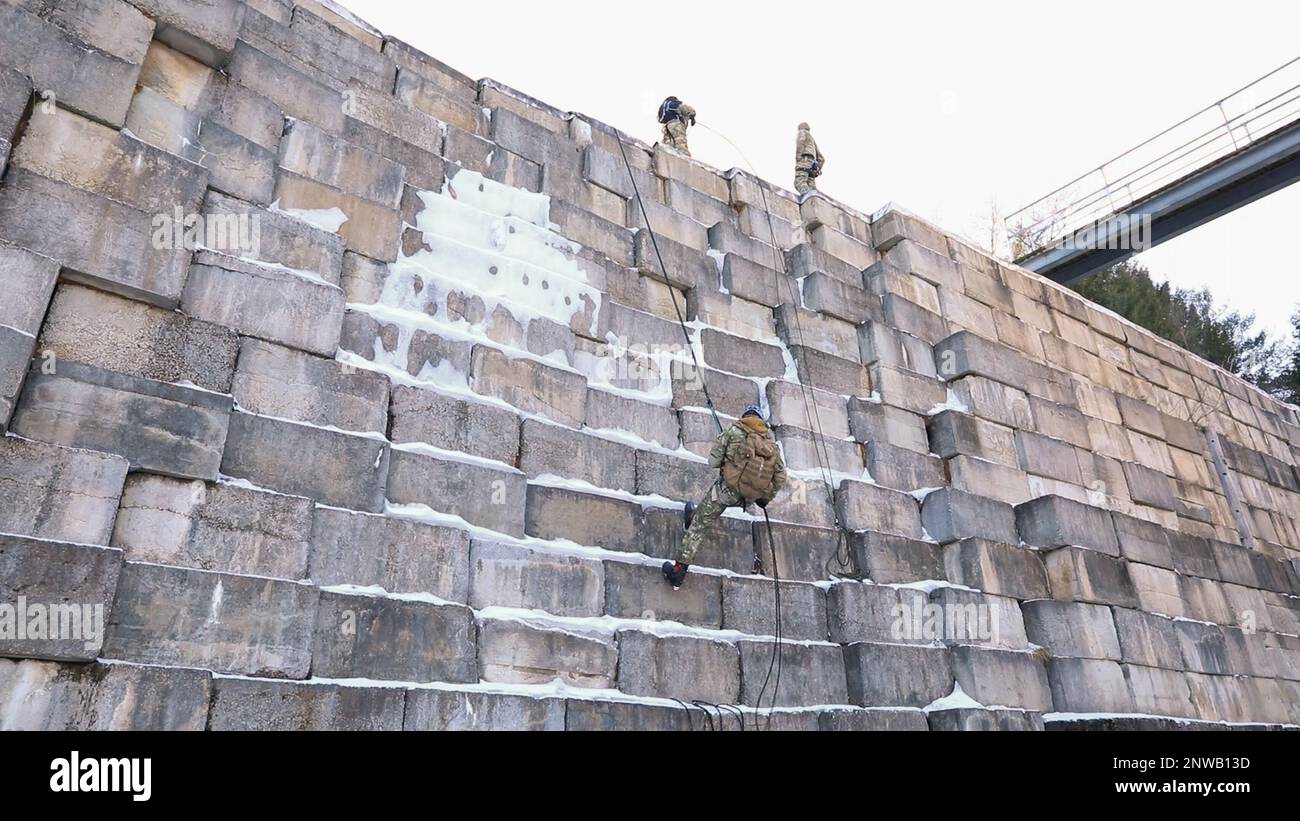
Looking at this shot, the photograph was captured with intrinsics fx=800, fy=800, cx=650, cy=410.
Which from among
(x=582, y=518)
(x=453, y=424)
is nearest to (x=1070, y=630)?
(x=582, y=518)

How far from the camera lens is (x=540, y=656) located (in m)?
5.52

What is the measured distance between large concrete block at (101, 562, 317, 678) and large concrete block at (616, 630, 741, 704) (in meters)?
2.21

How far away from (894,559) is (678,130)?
242 inches

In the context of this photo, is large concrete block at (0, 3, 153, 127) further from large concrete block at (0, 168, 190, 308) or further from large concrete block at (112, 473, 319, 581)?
large concrete block at (112, 473, 319, 581)

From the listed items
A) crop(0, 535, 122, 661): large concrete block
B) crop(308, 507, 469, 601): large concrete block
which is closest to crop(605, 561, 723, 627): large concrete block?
crop(308, 507, 469, 601): large concrete block

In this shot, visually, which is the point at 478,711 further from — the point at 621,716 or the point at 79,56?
the point at 79,56

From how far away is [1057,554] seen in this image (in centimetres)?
858

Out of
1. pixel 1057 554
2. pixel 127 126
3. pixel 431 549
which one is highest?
pixel 127 126

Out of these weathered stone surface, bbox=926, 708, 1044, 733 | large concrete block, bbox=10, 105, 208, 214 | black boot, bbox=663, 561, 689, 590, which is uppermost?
large concrete block, bbox=10, 105, 208, 214

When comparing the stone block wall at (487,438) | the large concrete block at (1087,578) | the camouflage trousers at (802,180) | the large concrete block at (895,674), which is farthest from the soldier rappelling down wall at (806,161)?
the large concrete block at (895,674)

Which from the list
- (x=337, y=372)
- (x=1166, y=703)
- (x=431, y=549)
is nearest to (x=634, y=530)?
(x=431, y=549)

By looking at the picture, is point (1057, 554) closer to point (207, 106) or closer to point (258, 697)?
point (258, 697)

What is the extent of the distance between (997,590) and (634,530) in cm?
402

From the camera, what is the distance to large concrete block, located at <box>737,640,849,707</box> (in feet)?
20.8
